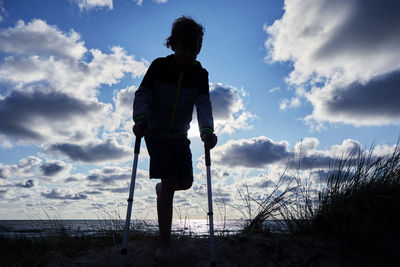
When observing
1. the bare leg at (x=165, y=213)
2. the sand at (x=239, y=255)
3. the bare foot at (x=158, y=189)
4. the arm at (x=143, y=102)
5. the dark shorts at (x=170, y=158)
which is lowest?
the sand at (x=239, y=255)

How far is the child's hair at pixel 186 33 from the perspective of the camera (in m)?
3.41

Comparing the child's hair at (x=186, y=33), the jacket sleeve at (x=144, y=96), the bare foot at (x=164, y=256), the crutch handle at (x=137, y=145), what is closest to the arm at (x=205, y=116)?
the child's hair at (x=186, y=33)

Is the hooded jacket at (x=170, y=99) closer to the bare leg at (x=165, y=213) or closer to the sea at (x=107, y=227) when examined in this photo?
the bare leg at (x=165, y=213)

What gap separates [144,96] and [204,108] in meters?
0.77

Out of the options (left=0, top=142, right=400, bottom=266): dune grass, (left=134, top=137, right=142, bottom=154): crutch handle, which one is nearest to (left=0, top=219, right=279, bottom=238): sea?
(left=0, top=142, right=400, bottom=266): dune grass

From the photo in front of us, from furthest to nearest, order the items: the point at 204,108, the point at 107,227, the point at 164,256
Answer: the point at 107,227 < the point at 204,108 < the point at 164,256

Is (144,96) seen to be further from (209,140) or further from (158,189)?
(158,189)

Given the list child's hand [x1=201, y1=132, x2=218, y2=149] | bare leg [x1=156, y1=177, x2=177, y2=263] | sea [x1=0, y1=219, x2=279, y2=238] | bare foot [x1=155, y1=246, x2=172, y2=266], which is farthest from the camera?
sea [x1=0, y1=219, x2=279, y2=238]

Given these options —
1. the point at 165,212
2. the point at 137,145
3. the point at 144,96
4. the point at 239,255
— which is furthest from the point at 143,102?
the point at 239,255

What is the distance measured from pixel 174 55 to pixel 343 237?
3.07 metres

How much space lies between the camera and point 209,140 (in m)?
3.28

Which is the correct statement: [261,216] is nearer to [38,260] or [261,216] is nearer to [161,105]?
[161,105]

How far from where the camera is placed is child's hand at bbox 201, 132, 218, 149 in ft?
10.7

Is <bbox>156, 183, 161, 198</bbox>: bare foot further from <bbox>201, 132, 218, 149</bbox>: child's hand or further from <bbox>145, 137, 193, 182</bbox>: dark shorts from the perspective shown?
<bbox>201, 132, 218, 149</bbox>: child's hand
